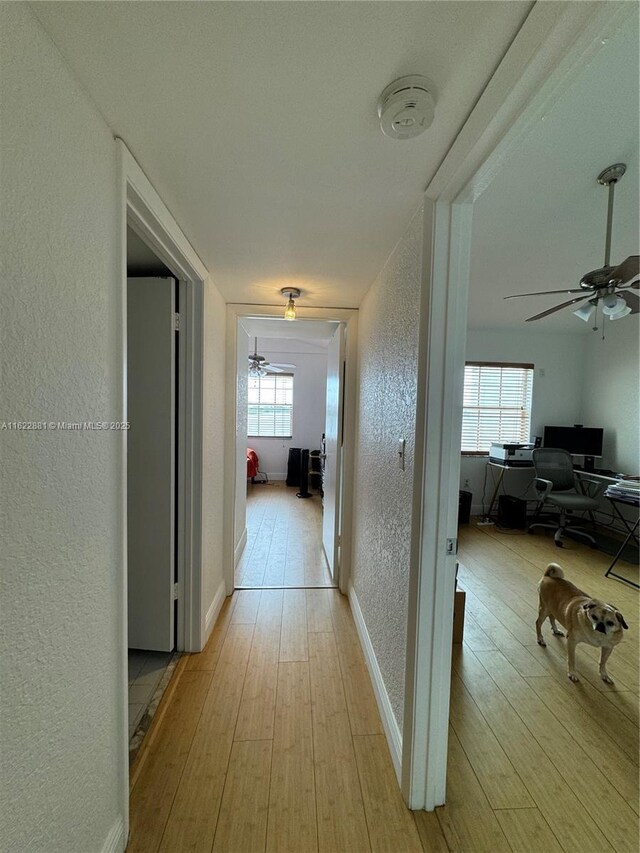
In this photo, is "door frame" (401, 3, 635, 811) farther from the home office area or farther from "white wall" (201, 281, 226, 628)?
"white wall" (201, 281, 226, 628)

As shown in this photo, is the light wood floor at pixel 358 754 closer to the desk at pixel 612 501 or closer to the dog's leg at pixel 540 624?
the dog's leg at pixel 540 624

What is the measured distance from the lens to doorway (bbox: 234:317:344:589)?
279cm

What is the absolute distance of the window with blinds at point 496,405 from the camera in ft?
15.2

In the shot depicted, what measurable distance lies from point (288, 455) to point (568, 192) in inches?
212

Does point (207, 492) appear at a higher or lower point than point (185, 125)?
lower

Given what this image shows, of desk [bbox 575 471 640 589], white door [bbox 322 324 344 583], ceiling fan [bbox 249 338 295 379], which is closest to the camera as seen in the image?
white door [bbox 322 324 344 583]

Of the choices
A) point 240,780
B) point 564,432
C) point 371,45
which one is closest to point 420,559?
point 240,780

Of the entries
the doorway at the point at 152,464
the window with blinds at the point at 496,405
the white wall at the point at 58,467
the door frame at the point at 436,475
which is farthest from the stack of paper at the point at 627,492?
the white wall at the point at 58,467

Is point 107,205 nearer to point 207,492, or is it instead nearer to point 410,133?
point 410,133

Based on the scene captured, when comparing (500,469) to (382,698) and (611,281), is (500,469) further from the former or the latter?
(382,698)

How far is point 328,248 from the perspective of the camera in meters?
1.59

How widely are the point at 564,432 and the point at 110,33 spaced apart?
514 cm

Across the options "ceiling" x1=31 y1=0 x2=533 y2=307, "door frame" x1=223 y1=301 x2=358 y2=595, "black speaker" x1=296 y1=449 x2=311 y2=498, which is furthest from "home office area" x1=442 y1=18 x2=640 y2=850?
"black speaker" x1=296 y1=449 x2=311 y2=498

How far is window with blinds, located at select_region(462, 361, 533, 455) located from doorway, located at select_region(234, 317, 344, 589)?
2.00 meters
